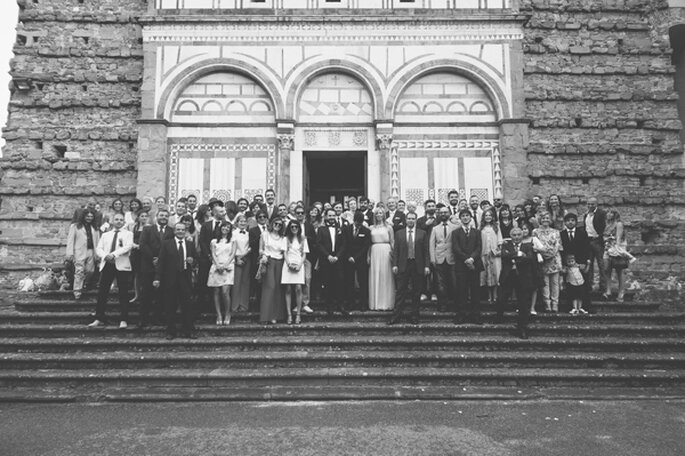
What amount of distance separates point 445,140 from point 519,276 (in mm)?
6078

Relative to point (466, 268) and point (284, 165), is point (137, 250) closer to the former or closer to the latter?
point (284, 165)

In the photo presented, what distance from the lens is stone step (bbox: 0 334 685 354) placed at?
8391 millimetres

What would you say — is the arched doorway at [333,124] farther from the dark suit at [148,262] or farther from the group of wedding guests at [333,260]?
the dark suit at [148,262]

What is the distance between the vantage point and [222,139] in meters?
13.9

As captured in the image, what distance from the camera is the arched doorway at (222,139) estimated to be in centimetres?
1366

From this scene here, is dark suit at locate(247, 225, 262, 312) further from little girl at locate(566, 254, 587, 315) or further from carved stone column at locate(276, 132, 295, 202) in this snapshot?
little girl at locate(566, 254, 587, 315)

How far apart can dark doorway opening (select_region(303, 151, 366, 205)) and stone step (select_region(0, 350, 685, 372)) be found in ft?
21.9

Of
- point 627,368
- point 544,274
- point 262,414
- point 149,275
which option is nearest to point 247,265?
point 149,275

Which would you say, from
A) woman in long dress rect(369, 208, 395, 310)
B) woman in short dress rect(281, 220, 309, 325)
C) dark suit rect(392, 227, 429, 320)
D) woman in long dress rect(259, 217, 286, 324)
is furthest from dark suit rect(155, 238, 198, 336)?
dark suit rect(392, 227, 429, 320)

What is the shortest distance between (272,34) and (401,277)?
8.39 m

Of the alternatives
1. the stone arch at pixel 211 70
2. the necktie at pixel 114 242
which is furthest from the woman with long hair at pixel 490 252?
the necktie at pixel 114 242

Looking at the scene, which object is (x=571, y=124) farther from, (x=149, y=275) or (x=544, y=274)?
(x=149, y=275)

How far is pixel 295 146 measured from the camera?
45.4 ft

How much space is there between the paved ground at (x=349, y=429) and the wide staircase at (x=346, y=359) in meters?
0.42
